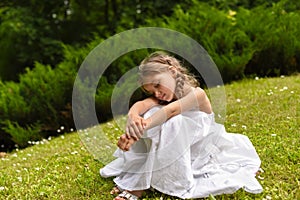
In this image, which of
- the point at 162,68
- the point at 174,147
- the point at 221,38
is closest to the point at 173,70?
the point at 162,68

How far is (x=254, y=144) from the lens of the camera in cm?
454

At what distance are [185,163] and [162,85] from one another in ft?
2.04

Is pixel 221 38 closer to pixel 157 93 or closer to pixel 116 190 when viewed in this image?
pixel 157 93

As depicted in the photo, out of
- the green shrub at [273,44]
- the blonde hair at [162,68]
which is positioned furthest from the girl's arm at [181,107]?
the green shrub at [273,44]

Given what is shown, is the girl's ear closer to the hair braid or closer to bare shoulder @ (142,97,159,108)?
the hair braid

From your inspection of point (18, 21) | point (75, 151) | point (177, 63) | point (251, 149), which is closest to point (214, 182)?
point (251, 149)

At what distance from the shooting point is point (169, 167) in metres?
3.50

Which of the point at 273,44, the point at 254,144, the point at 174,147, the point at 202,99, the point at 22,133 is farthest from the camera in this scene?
the point at 273,44

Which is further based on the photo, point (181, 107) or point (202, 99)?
point (202, 99)

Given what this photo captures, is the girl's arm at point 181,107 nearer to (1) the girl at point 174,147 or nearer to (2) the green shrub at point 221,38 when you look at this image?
(1) the girl at point 174,147

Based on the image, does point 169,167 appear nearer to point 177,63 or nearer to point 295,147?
point 177,63

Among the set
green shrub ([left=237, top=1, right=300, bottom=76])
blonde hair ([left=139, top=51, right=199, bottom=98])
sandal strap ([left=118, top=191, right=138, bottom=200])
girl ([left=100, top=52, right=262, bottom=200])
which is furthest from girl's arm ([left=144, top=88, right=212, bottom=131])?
green shrub ([left=237, top=1, right=300, bottom=76])

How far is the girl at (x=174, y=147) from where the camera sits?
346 cm

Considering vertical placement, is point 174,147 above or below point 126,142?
below
